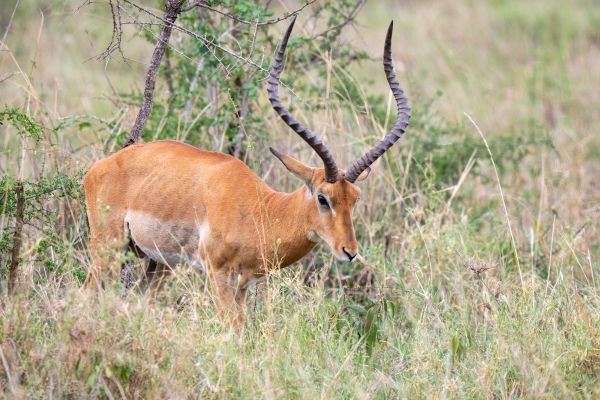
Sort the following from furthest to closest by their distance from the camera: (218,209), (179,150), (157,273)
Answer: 1. (157,273)
2. (179,150)
3. (218,209)

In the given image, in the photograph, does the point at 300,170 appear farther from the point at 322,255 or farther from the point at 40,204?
the point at 40,204

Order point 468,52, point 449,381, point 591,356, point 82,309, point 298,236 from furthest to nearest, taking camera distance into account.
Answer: point 468,52 < point 298,236 < point 591,356 < point 449,381 < point 82,309

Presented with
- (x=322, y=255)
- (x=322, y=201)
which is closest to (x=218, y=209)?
(x=322, y=201)

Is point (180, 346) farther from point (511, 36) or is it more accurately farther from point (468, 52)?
point (511, 36)

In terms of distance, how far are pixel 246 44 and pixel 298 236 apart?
2045mm

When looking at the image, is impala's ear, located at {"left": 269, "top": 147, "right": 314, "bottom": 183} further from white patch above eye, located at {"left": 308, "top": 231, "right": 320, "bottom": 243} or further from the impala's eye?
white patch above eye, located at {"left": 308, "top": 231, "right": 320, "bottom": 243}

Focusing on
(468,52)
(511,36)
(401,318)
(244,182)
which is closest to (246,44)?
(244,182)

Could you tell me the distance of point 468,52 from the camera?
1323cm

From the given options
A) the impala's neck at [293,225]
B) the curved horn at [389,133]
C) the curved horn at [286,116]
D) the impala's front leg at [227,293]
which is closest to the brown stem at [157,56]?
the curved horn at [286,116]

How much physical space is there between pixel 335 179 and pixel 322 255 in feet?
3.86

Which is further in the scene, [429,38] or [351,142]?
[429,38]

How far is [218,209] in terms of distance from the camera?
5.27 m

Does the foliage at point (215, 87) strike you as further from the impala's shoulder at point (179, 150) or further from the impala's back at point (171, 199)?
the impala's back at point (171, 199)

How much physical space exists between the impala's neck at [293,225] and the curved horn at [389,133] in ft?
1.12
